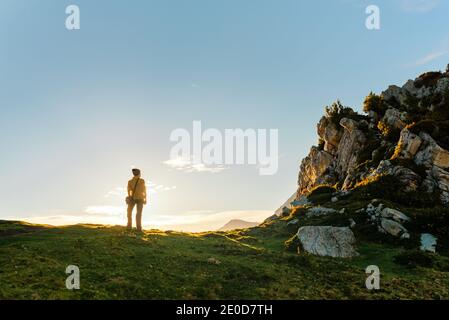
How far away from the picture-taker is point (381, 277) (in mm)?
20859

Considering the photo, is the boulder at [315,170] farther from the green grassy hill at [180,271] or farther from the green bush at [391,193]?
the green grassy hill at [180,271]

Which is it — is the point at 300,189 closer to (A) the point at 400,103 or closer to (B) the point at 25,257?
(A) the point at 400,103

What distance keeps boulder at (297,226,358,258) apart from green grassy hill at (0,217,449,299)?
1028 millimetres

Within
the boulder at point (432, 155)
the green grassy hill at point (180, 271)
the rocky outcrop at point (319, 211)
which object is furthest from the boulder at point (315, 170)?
the green grassy hill at point (180, 271)

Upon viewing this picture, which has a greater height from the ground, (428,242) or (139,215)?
(139,215)

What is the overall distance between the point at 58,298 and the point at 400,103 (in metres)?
65.4

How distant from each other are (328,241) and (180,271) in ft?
41.9

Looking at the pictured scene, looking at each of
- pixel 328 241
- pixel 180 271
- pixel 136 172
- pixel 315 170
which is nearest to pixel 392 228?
pixel 328 241

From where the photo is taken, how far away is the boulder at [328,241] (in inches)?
1049

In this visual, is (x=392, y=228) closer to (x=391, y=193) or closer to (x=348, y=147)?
(x=391, y=193)

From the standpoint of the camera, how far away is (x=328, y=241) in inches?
1087

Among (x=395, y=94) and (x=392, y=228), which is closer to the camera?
(x=392, y=228)
